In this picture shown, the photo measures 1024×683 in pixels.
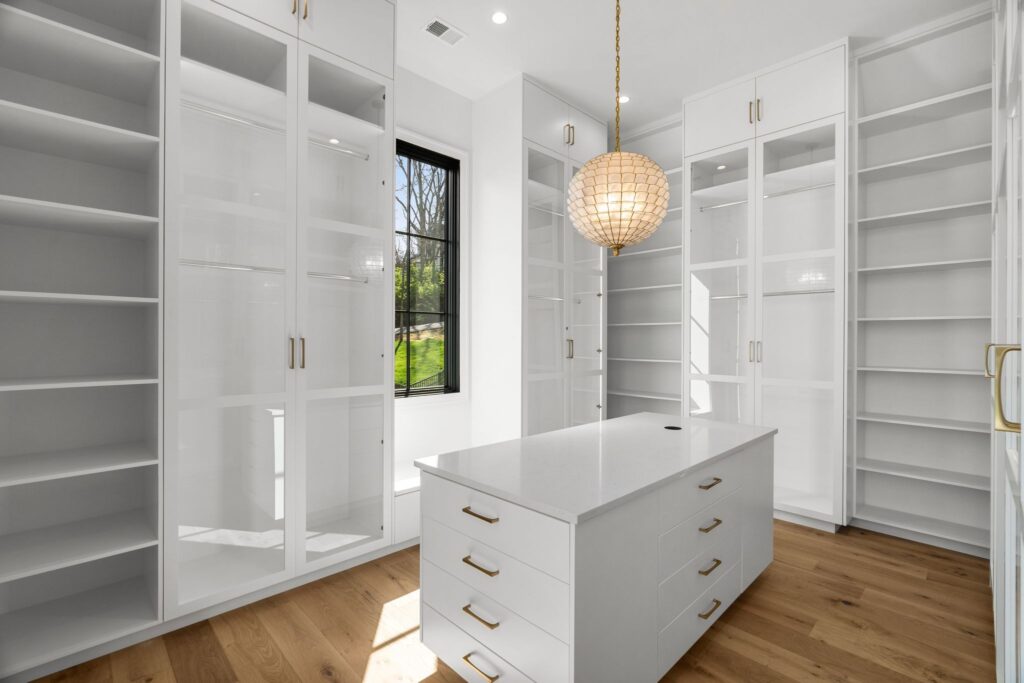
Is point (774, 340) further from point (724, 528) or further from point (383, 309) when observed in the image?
point (383, 309)

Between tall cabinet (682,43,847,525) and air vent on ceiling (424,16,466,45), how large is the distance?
6.20ft

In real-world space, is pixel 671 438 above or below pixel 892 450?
above

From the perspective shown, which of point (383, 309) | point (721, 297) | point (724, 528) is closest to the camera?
point (724, 528)

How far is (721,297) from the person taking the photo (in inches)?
145

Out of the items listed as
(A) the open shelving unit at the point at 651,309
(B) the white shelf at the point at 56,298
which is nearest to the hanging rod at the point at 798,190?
(A) the open shelving unit at the point at 651,309

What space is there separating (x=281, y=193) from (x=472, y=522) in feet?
5.84

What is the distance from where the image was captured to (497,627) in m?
1.50

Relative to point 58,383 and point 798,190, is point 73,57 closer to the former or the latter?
point 58,383

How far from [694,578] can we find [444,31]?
3209mm

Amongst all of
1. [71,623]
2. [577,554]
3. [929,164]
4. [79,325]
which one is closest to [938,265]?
[929,164]

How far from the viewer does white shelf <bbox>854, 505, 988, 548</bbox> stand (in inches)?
112

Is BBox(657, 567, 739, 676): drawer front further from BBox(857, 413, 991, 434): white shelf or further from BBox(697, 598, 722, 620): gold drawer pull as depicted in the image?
BBox(857, 413, 991, 434): white shelf

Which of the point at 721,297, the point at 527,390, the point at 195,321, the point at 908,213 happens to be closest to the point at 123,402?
the point at 195,321

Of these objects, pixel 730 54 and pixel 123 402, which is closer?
pixel 123 402
